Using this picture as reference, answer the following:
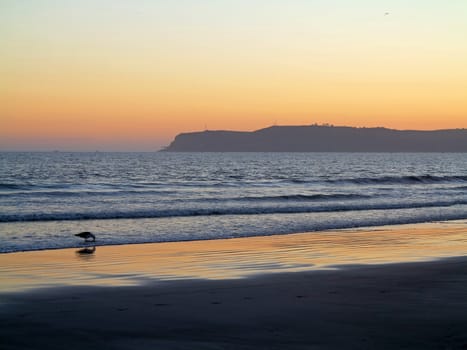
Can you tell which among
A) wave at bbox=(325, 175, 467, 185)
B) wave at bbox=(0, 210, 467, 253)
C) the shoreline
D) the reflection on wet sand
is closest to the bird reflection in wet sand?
the reflection on wet sand

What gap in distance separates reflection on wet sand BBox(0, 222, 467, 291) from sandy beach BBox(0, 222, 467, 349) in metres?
0.04

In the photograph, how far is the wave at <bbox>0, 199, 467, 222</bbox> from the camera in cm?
2365

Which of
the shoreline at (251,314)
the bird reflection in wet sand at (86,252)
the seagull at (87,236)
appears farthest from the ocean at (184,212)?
the shoreline at (251,314)

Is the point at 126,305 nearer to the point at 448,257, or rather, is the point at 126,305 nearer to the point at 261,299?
the point at 261,299

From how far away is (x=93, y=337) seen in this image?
24.7ft

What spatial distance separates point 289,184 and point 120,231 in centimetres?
3064

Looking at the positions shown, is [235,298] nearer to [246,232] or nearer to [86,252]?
[86,252]

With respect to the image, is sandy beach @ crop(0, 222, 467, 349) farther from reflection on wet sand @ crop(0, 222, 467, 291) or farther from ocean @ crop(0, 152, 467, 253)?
ocean @ crop(0, 152, 467, 253)

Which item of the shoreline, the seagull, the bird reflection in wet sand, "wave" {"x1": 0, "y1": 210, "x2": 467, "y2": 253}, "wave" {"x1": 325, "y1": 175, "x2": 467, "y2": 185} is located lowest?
"wave" {"x1": 325, "y1": 175, "x2": 467, "y2": 185}

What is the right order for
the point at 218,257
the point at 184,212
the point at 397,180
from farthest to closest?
the point at 397,180
the point at 184,212
the point at 218,257

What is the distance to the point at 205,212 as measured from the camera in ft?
87.8

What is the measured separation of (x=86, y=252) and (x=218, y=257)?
10.7ft

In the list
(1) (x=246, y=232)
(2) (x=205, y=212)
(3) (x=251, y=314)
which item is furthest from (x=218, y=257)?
(2) (x=205, y=212)

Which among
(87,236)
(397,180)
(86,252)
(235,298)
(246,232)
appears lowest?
(397,180)
